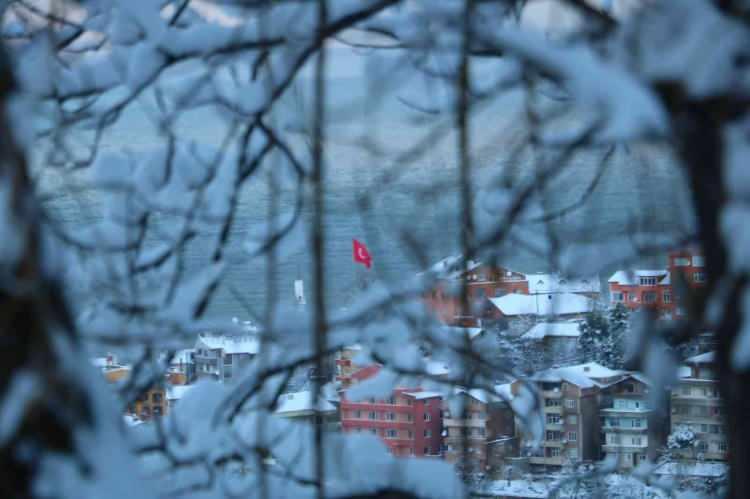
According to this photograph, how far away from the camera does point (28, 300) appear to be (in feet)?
4.92

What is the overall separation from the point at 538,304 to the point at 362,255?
81cm

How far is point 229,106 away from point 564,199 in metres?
1.01

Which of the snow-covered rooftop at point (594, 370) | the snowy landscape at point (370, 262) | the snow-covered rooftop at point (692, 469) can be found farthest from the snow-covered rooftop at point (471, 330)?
the snow-covered rooftop at point (692, 469)

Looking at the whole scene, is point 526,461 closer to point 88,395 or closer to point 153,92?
point 153,92

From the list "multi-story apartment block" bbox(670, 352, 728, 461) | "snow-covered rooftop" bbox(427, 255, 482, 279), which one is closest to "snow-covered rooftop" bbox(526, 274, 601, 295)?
"snow-covered rooftop" bbox(427, 255, 482, 279)

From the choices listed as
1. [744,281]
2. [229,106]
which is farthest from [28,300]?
[229,106]

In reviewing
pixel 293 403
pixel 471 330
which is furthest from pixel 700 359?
pixel 293 403

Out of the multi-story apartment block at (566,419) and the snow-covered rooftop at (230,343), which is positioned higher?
the snow-covered rooftop at (230,343)

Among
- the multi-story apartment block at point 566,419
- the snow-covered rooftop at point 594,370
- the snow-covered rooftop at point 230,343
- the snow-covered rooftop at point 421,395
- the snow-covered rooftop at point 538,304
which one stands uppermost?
the snow-covered rooftop at point 538,304

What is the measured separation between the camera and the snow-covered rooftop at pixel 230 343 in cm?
295

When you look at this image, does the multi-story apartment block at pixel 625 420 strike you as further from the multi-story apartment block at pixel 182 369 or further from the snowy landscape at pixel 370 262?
the multi-story apartment block at pixel 182 369

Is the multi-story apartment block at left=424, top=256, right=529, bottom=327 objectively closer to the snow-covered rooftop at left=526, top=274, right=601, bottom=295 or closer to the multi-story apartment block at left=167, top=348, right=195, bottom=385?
the snow-covered rooftop at left=526, top=274, right=601, bottom=295

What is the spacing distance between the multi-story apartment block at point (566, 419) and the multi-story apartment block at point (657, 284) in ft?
1.93

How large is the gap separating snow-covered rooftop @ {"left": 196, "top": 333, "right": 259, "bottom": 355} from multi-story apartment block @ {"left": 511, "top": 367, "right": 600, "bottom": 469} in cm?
101
